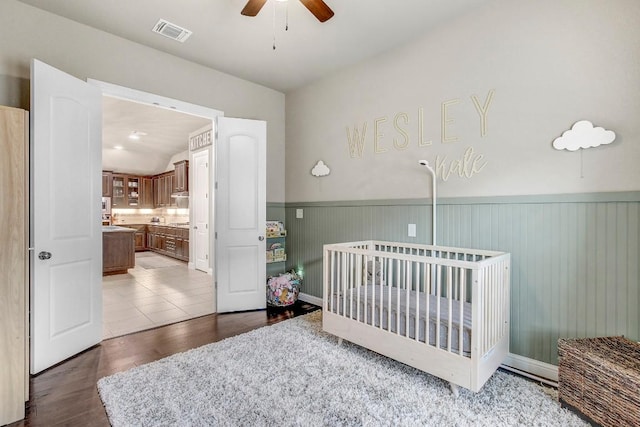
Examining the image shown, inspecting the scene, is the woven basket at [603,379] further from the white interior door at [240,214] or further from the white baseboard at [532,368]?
the white interior door at [240,214]

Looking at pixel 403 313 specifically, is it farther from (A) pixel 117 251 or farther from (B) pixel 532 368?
(A) pixel 117 251

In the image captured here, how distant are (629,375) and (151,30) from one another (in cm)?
395

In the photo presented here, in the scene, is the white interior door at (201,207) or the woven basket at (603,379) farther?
the white interior door at (201,207)

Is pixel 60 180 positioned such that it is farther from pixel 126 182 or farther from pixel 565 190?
pixel 126 182

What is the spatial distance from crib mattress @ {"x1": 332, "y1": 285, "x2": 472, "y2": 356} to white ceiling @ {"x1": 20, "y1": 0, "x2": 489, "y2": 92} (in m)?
2.17

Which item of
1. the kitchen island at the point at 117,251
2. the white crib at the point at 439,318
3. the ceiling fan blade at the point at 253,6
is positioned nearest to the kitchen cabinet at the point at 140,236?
the kitchen island at the point at 117,251

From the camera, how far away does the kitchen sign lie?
225 inches

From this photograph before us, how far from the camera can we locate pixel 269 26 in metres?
2.69

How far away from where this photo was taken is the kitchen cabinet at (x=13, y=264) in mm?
1643

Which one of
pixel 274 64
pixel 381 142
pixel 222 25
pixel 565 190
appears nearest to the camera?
pixel 565 190

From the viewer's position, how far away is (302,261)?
3975mm

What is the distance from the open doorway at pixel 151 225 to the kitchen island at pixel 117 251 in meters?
0.19

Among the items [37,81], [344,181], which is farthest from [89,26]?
[344,181]

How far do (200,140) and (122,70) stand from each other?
3187mm
